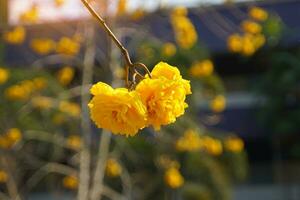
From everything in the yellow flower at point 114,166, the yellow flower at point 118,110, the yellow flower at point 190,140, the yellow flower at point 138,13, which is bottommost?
the yellow flower at point 118,110

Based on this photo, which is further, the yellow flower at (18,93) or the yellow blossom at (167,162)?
the yellow blossom at (167,162)

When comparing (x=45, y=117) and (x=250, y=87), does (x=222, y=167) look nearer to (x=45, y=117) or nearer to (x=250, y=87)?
(x=45, y=117)

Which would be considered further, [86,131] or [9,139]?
[9,139]

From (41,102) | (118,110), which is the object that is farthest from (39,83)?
(118,110)

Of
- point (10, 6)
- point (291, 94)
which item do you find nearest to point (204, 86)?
point (10, 6)

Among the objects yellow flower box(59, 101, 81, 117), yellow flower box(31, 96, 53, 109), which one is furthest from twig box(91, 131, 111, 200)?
yellow flower box(31, 96, 53, 109)

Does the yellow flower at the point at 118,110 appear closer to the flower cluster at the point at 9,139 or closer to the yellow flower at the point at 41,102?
the flower cluster at the point at 9,139

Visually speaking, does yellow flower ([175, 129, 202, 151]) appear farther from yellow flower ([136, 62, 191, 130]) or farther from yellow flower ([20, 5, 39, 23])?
yellow flower ([136, 62, 191, 130])

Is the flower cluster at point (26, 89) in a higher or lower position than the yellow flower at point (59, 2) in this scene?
lower

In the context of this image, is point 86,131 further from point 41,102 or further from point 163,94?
point 163,94

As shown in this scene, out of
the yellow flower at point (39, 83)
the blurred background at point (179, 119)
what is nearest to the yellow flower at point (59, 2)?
the blurred background at point (179, 119)
